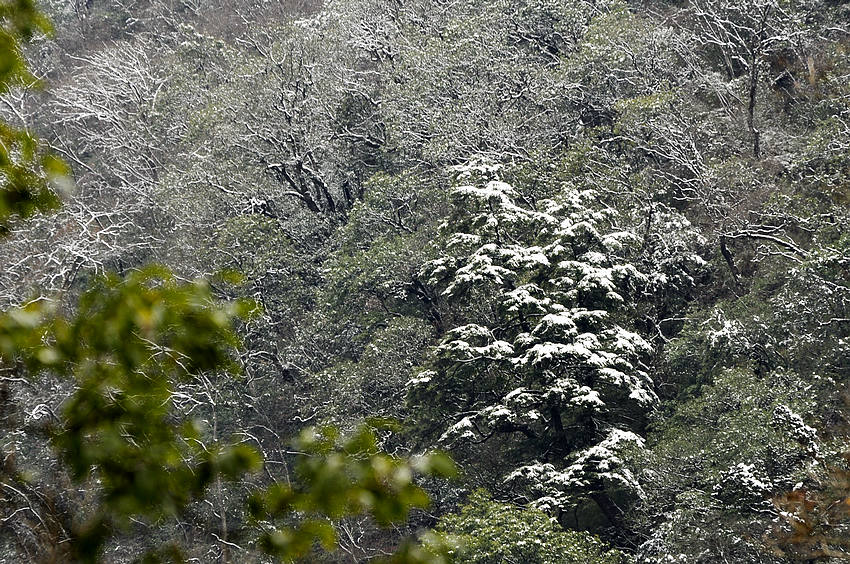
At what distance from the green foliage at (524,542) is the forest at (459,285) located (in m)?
0.05

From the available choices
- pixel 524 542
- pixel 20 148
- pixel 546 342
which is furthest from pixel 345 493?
pixel 546 342

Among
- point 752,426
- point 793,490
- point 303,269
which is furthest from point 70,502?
point 303,269

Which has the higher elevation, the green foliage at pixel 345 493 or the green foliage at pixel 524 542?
the green foliage at pixel 345 493

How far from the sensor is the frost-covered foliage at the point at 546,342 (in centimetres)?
1201

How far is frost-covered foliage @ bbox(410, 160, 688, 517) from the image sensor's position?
1201cm

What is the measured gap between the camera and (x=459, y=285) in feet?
43.8

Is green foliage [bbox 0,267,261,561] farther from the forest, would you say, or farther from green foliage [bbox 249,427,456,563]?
green foliage [bbox 249,427,456,563]

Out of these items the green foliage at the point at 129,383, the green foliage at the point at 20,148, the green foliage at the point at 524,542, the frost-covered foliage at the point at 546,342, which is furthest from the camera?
the frost-covered foliage at the point at 546,342

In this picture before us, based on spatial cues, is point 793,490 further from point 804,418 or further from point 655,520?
point 655,520

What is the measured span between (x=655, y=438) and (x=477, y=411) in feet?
8.07

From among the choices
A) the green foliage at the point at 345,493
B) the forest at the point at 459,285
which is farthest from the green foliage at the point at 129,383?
the green foliage at the point at 345,493

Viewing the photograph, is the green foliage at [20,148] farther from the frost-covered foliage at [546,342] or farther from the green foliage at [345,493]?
the frost-covered foliage at [546,342]

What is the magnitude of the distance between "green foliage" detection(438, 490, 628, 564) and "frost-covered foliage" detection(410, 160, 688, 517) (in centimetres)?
74

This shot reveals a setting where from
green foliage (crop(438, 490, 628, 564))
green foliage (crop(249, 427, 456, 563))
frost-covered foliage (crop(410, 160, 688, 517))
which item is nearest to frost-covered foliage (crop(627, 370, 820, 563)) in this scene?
frost-covered foliage (crop(410, 160, 688, 517))
